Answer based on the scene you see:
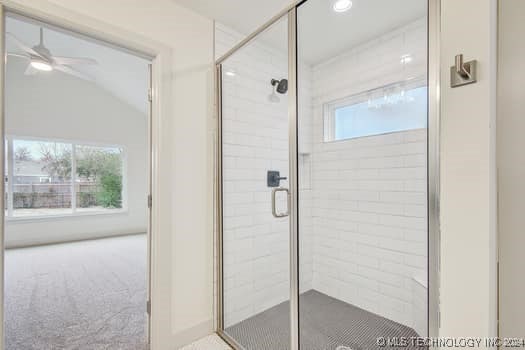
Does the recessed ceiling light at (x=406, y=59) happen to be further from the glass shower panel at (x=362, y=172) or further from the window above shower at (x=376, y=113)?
the window above shower at (x=376, y=113)

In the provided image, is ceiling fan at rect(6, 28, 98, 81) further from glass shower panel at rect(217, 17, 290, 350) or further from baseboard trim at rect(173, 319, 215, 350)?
baseboard trim at rect(173, 319, 215, 350)

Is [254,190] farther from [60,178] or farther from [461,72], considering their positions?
[60,178]

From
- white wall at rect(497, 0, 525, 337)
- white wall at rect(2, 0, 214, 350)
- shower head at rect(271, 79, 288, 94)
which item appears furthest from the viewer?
shower head at rect(271, 79, 288, 94)

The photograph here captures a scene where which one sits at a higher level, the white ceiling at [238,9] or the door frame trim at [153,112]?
the white ceiling at [238,9]

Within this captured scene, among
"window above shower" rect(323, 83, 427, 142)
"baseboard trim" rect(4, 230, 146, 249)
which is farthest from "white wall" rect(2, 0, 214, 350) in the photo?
"baseboard trim" rect(4, 230, 146, 249)

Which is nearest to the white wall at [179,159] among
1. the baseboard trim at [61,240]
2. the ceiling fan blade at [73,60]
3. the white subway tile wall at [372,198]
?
the white subway tile wall at [372,198]

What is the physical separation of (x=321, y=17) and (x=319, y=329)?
247cm

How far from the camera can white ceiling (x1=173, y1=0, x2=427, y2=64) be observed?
5.74ft

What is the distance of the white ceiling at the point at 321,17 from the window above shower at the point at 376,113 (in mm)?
514

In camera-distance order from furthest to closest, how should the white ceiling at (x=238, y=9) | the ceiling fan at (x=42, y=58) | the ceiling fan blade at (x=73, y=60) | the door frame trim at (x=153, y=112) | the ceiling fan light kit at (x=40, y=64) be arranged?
the ceiling fan blade at (x=73, y=60) < the ceiling fan light kit at (x=40, y=64) < the ceiling fan at (x=42, y=58) < the white ceiling at (x=238, y=9) < the door frame trim at (x=153, y=112)

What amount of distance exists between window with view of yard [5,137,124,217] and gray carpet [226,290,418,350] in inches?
196

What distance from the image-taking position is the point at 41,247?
440 centimetres

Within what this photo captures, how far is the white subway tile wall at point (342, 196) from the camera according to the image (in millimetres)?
1953

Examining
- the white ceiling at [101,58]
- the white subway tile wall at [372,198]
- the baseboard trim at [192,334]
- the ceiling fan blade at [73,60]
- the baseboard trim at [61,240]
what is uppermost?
the white ceiling at [101,58]
